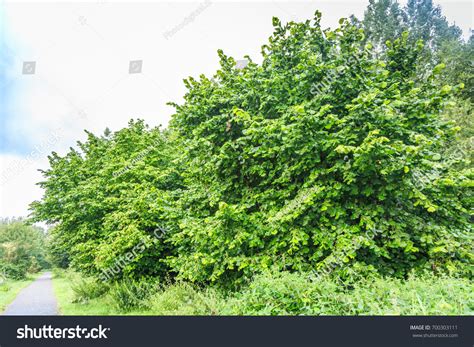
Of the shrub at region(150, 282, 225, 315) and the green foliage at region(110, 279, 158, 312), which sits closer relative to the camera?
the shrub at region(150, 282, 225, 315)

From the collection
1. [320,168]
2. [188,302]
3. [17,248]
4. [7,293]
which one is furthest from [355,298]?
[17,248]

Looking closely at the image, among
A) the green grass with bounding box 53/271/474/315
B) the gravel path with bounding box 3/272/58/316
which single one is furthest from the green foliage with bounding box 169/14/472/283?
the gravel path with bounding box 3/272/58/316

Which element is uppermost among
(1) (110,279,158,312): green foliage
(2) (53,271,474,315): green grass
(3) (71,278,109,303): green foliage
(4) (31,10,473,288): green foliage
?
(4) (31,10,473,288): green foliage

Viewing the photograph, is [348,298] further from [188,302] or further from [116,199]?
[116,199]

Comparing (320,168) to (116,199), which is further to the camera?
(116,199)

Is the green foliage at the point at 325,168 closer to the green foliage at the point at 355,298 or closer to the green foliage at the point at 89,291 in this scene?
the green foliage at the point at 355,298

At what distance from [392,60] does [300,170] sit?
4.10 metres

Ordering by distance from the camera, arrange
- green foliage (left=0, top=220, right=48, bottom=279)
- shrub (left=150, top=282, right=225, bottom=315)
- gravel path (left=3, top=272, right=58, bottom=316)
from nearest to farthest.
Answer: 1. shrub (left=150, top=282, right=225, bottom=315)
2. gravel path (left=3, top=272, right=58, bottom=316)
3. green foliage (left=0, top=220, right=48, bottom=279)

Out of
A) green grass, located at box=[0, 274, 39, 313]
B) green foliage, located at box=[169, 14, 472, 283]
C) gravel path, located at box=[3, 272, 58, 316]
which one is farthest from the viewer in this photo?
green grass, located at box=[0, 274, 39, 313]

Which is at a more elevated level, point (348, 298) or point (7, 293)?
point (348, 298)

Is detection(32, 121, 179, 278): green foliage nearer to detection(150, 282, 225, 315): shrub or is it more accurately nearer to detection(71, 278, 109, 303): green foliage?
detection(71, 278, 109, 303): green foliage

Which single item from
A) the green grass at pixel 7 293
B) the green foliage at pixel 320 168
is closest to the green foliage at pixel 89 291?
the green grass at pixel 7 293

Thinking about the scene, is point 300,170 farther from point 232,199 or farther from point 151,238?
point 151,238
